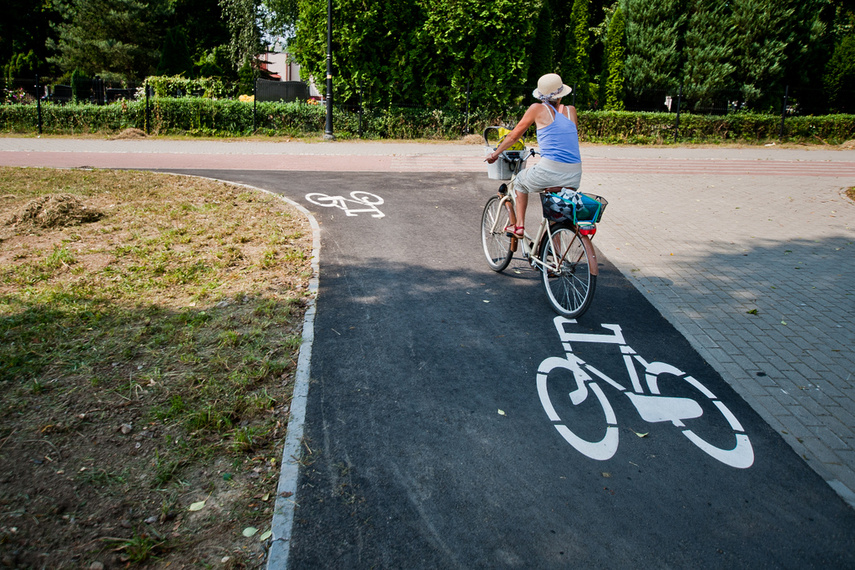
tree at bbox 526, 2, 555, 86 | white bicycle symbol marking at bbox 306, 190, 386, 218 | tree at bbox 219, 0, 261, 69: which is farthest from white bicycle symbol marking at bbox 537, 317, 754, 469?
tree at bbox 219, 0, 261, 69

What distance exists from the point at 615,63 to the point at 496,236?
1949 cm

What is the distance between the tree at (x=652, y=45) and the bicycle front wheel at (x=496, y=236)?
18.3 metres

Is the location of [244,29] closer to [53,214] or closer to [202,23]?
[202,23]

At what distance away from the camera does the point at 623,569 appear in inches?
114

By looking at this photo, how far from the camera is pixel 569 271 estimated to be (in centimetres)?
584

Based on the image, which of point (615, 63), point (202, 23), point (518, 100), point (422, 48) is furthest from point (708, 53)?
point (202, 23)

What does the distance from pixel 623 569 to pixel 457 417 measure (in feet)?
4.88

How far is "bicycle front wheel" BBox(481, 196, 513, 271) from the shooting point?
275 inches

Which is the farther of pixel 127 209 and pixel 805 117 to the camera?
pixel 805 117

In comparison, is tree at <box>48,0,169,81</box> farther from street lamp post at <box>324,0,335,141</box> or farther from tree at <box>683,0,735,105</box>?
tree at <box>683,0,735,105</box>

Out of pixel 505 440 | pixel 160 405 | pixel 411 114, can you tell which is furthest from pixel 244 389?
pixel 411 114

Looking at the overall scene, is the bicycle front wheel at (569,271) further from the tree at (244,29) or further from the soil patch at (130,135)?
the tree at (244,29)

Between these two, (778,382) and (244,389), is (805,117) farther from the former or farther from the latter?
(244,389)

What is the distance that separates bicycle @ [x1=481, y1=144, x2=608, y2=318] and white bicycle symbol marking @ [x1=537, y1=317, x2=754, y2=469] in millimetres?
532
